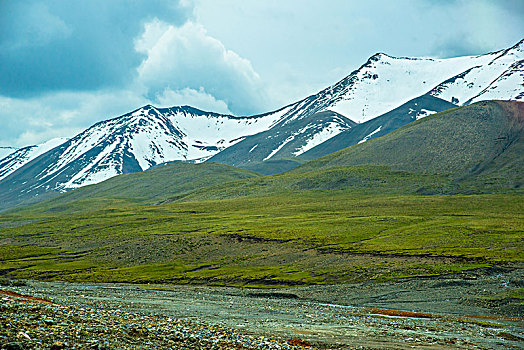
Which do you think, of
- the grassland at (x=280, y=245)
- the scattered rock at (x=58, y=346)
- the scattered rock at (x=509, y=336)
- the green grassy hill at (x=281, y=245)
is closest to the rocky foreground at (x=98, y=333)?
the scattered rock at (x=58, y=346)

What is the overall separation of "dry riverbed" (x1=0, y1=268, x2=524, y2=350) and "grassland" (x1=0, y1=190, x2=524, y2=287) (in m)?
10.8

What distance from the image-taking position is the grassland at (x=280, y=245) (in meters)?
86.4

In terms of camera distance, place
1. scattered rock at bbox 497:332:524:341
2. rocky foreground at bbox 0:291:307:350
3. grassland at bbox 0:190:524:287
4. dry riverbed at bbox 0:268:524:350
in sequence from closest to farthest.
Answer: rocky foreground at bbox 0:291:307:350
dry riverbed at bbox 0:268:524:350
scattered rock at bbox 497:332:524:341
grassland at bbox 0:190:524:287

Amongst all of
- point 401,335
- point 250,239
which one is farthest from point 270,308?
point 250,239

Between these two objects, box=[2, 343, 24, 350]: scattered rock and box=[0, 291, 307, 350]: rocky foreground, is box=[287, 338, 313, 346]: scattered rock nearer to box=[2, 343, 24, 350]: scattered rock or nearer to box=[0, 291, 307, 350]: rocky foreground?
box=[0, 291, 307, 350]: rocky foreground

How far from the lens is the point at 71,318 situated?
2608cm

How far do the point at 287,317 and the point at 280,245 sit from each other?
67639mm

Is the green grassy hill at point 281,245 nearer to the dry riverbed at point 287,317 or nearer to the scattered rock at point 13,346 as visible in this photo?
the dry riverbed at point 287,317

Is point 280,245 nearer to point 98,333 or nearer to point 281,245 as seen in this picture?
point 281,245

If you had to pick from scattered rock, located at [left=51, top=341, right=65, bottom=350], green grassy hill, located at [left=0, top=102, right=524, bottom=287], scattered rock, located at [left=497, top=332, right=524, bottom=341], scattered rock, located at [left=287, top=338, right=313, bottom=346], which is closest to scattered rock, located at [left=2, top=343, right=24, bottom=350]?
scattered rock, located at [left=51, top=341, right=65, bottom=350]

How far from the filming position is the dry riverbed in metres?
23.9

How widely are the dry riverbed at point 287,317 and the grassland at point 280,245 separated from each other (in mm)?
10759

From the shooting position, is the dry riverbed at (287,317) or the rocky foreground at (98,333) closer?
the rocky foreground at (98,333)

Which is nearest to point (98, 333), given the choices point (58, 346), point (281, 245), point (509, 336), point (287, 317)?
point (58, 346)
